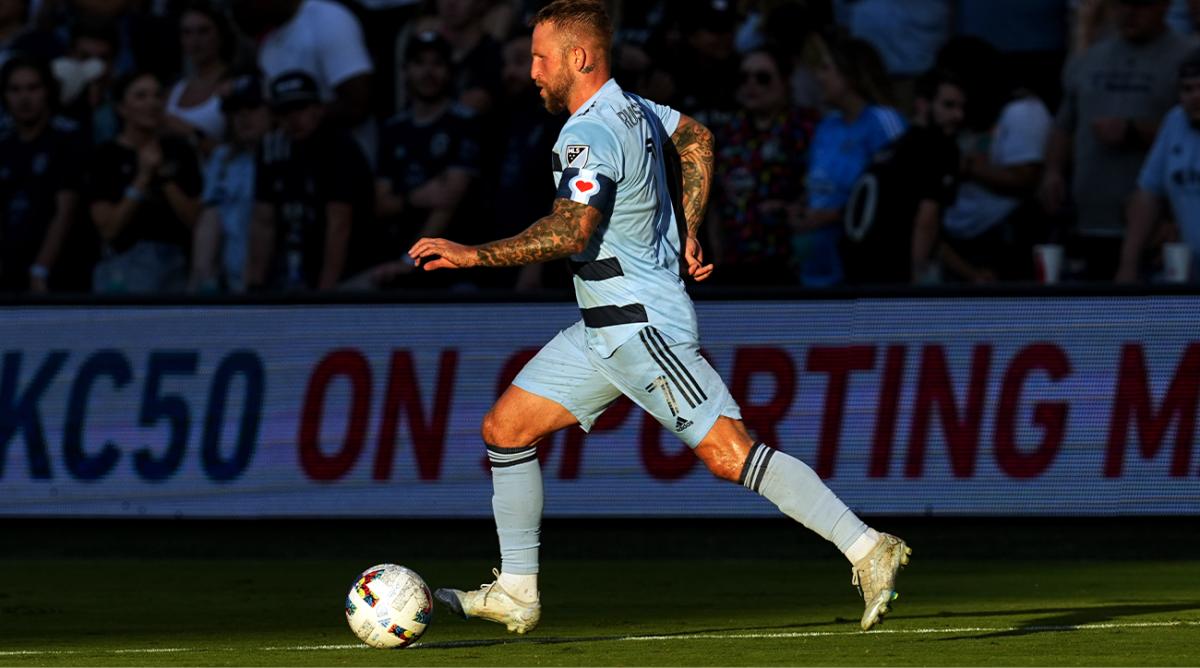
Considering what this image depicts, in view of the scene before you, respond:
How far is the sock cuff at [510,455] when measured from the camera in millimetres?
7527

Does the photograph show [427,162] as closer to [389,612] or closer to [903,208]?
[903,208]

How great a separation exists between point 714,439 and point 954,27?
25.9 ft

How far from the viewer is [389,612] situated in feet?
24.1

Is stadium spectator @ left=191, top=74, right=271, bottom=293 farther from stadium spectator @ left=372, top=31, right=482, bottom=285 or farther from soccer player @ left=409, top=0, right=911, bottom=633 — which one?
soccer player @ left=409, top=0, right=911, bottom=633

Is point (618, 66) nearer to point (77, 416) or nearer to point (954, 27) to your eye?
point (954, 27)

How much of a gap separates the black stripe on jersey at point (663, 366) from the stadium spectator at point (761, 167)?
538 cm

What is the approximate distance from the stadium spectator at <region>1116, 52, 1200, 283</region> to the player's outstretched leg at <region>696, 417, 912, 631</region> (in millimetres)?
5491

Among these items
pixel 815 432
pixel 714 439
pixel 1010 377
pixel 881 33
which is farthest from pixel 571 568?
pixel 881 33

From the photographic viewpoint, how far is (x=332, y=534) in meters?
12.1

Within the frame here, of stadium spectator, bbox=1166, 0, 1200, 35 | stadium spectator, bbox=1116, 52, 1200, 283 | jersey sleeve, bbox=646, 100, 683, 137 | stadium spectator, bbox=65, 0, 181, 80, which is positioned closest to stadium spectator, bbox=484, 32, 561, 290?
stadium spectator, bbox=1116, 52, 1200, 283

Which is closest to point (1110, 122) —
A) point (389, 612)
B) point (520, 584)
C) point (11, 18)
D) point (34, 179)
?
point (520, 584)

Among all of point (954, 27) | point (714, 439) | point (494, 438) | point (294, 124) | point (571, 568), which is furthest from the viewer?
point (954, 27)

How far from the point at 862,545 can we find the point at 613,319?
46.5 inches

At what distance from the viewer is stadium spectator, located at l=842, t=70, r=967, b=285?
12203 millimetres
